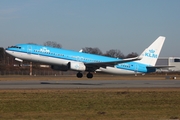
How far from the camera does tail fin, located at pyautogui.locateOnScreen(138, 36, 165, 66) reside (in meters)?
56.4

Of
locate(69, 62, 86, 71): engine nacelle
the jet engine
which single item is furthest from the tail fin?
the jet engine

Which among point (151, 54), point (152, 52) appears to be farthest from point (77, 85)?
point (152, 52)

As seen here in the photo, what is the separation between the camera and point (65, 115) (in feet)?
53.5

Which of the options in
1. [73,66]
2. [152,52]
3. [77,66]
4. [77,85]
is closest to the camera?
[77,85]

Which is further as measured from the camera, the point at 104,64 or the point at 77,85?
the point at 104,64

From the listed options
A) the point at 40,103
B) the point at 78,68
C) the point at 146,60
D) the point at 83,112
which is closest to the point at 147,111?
the point at 83,112

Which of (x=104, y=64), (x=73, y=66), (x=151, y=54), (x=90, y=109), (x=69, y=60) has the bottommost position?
(x=90, y=109)

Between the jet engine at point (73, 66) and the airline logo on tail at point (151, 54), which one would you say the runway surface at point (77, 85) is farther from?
the airline logo on tail at point (151, 54)

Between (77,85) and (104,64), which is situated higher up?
(104,64)

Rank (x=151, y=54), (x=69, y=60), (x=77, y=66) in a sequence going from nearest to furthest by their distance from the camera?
1. (x=77, y=66)
2. (x=69, y=60)
3. (x=151, y=54)

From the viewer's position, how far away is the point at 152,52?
5719 centimetres

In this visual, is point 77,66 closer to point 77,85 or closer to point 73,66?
point 73,66

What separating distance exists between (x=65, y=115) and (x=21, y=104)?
5137 millimetres

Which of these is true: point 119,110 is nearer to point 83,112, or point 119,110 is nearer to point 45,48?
point 83,112
